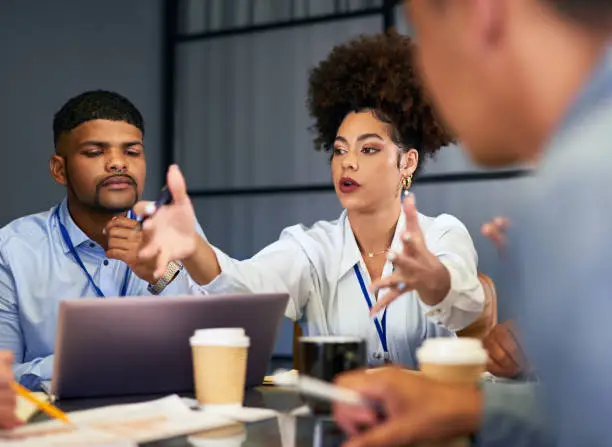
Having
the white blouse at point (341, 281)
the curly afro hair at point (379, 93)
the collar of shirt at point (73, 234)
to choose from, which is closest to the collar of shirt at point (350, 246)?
the white blouse at point (341, 281)

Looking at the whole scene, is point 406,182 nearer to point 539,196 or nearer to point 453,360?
point 453,360

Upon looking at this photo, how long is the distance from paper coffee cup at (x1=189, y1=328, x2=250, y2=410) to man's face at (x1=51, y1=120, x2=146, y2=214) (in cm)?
117

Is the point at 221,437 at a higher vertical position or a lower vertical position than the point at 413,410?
lower

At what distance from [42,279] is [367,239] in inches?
38.8

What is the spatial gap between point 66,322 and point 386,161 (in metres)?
1.39

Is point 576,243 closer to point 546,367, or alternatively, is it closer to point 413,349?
point 546,367

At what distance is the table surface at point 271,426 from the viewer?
3.15 feet

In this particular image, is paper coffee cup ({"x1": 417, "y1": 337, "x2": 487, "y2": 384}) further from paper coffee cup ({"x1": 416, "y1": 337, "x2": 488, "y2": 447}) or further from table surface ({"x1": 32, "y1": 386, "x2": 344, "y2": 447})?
table surface ({"x1": 32, "y1": 386, "x2": 344, "y2": 447})

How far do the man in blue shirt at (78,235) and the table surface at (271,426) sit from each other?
0.84 meters

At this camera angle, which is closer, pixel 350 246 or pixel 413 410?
pixel 413 410

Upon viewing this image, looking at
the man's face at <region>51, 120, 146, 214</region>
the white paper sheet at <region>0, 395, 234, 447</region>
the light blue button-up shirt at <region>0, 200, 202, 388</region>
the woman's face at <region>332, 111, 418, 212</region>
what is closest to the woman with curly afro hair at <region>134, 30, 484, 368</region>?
the woman's face at <region>332, 111, 418, 212</region>

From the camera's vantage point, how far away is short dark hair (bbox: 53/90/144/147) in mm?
2346

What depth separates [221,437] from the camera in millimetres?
999

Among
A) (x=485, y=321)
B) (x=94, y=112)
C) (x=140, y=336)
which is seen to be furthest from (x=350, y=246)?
(x=140, y=336)
